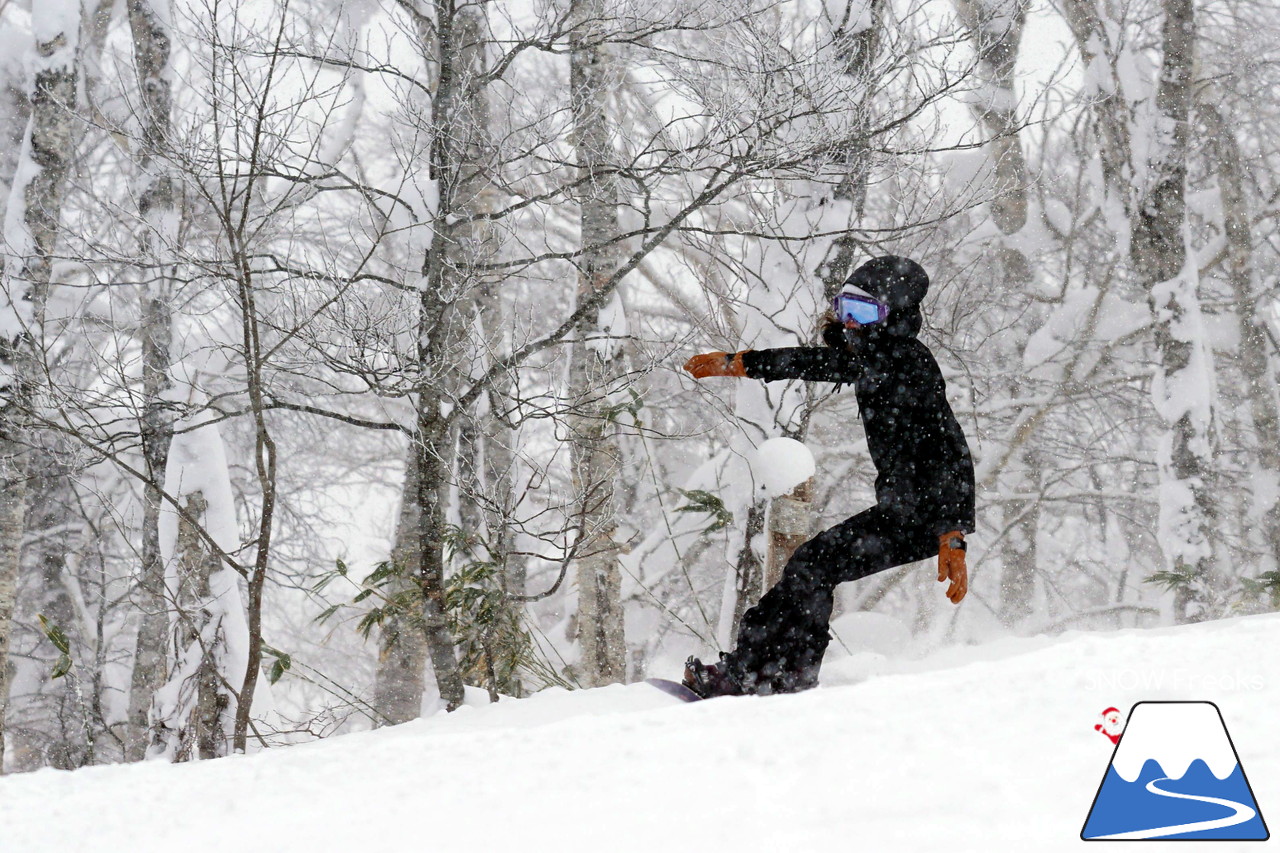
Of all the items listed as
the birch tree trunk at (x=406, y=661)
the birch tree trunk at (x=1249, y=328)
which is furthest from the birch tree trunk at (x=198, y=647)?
the birch tree trunk at (x=1249, y=328)

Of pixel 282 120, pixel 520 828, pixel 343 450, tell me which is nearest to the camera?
pixel 520 828

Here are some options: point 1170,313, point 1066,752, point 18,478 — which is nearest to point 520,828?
point 1066,752

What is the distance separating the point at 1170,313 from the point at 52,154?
8844 millimetres

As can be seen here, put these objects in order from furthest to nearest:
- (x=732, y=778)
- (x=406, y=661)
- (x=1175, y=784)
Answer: (x=406, y=661) → (x=732, y=778) → (x=1175, y=784)

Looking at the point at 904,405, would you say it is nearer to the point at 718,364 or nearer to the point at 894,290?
the point at 894,290

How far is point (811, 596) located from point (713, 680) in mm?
502

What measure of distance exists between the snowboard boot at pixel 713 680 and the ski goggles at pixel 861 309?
1.44m

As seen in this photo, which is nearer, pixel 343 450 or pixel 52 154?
pixel 52 154

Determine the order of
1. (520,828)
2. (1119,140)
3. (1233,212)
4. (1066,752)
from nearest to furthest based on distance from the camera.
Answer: (520,828)
(1066,752)
(1119,140)
(1233,212)

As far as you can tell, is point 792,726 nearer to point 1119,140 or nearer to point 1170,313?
point 1170,313

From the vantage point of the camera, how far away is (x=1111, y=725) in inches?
84.7

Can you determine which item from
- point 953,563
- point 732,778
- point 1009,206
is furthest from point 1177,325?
point 732,778

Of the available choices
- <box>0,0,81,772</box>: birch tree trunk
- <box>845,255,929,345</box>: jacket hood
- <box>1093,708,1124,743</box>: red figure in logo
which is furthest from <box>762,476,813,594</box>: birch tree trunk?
<box>0,0,81,772</box>: birch tree trunk

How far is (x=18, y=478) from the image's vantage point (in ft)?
20.4
